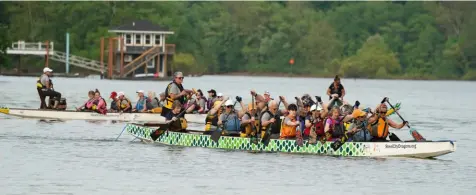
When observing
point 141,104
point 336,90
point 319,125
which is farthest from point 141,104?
point 319,125

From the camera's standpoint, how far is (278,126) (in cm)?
3659

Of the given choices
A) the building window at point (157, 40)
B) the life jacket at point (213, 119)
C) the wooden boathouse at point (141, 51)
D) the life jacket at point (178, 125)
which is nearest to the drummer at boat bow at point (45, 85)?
the life jacket at point (178, 125)

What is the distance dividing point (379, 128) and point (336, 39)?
140 meters

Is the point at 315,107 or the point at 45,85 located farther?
the point at 45,85

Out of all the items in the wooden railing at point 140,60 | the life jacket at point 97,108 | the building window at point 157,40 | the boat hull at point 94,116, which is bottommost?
the boat hull at point 94,116

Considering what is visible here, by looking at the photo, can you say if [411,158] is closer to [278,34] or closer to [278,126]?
[278,126]

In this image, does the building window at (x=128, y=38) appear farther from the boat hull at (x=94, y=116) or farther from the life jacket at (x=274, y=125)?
the life jacket at (x=274, y=125)

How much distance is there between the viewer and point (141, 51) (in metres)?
118

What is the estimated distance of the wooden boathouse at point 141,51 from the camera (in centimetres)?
11750

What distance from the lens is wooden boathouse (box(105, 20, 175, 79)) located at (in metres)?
118

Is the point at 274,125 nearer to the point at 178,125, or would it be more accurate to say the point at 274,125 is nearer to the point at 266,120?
the point at 266,120

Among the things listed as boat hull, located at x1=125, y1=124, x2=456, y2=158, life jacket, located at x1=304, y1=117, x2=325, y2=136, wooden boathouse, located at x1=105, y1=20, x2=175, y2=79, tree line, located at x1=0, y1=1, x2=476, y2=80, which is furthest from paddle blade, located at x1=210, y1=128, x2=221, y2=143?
tree line, located at x1=0, y1=1, x2=476, y2=80

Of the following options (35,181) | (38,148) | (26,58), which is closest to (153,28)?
(26,58)

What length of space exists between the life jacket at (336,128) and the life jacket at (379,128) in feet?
2.62
